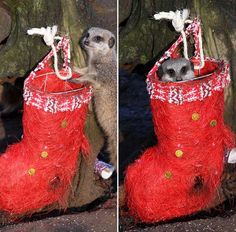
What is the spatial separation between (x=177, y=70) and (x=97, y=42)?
20 centimetres

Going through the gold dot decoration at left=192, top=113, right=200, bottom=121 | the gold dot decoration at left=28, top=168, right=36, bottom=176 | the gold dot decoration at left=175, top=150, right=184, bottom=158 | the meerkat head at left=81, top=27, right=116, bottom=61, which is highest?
the meerkat head at left=81, top=27, right=116, bottom=61

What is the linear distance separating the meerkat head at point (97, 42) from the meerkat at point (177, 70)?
17 cm

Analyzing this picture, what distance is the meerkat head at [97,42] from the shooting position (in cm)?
130

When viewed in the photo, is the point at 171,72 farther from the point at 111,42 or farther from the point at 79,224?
the point at 79,224

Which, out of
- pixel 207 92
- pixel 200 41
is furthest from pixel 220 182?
pixel 200 41

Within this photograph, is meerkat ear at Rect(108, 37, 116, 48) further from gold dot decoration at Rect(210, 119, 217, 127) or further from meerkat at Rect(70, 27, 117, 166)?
gold dot decoration at Rect(210, 119, 217, 127)

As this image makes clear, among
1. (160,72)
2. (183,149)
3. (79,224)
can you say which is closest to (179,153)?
(183,149)

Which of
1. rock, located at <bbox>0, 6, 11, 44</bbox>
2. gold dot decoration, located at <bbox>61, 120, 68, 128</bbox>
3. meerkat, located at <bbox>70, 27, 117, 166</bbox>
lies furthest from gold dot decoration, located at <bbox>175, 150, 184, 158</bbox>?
rock, located at <bbox>0, 6, 11, 44</bbox>

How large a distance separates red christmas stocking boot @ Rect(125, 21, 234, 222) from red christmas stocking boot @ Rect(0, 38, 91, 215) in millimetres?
161

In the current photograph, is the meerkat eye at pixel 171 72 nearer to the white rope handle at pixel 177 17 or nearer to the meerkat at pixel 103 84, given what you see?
the white rope handle at pixel 177 17

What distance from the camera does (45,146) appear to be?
4.37ft

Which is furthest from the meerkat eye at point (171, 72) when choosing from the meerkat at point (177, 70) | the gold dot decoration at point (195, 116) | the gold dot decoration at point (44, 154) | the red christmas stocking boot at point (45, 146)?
the gold dot decoration at point (44, 154)

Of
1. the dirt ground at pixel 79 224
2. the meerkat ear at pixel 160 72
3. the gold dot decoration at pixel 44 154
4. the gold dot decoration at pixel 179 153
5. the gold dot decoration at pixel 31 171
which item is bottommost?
the dirt ground at pixel 79 224

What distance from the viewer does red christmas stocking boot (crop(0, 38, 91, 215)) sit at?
4.23ft
